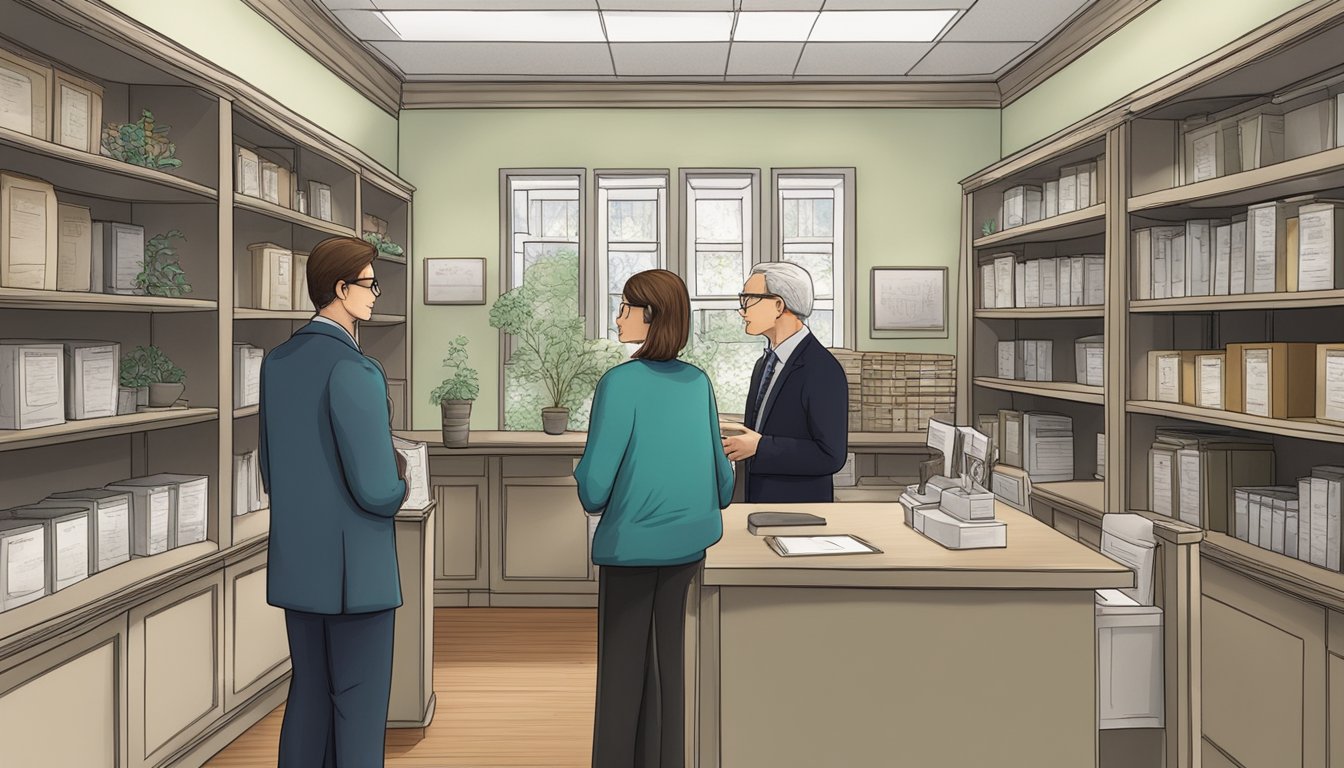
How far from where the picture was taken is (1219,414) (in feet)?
10.6

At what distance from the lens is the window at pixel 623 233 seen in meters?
5.98

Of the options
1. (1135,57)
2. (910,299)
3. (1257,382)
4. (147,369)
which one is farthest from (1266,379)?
(147,369)

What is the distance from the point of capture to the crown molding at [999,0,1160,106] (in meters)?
4.35

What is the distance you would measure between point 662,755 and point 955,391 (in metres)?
3.93

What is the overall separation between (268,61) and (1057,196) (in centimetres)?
416

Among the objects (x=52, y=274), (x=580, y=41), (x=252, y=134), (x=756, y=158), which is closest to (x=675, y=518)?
(x=52, y=274)

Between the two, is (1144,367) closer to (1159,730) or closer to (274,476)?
(1159,730)

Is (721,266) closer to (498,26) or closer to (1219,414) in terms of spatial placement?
(498,26)

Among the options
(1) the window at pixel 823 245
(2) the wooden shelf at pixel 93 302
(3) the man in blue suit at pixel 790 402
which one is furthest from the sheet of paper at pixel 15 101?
(1) the window at pixel 823 245

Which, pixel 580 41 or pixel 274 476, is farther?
pixel 580 41

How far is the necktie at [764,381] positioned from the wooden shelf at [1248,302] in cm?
168

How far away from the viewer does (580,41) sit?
16.8 ft

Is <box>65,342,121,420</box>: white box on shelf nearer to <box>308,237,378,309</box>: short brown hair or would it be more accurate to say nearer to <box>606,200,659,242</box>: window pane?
<box>308,237,378,309</box>: short brown hair

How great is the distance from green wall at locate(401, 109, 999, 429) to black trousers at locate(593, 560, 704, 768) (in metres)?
3.92
